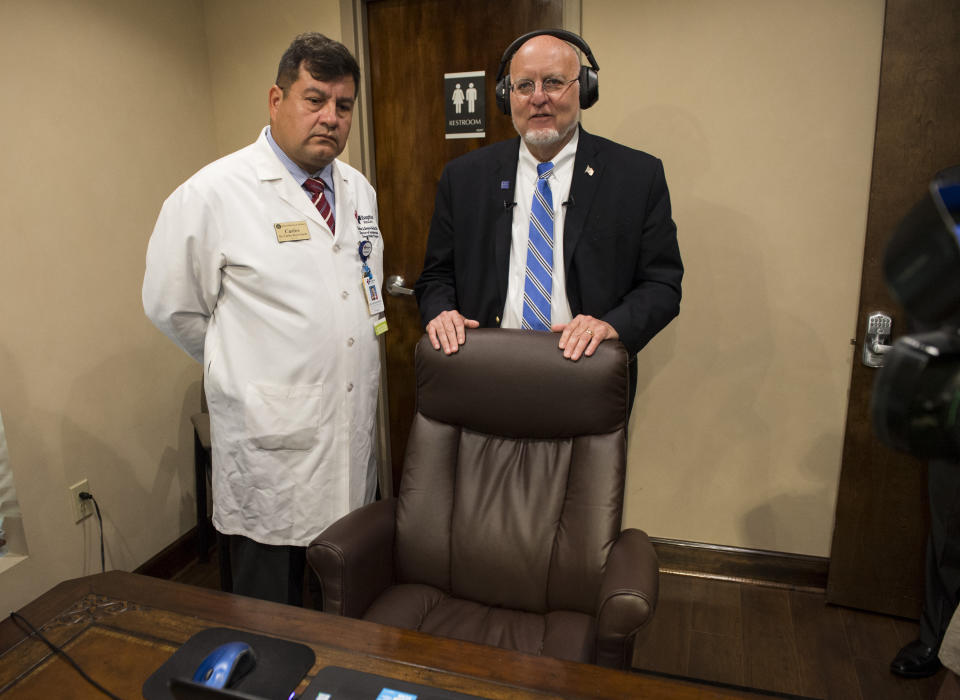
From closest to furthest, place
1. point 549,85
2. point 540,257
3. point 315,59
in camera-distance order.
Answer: point 315,59 < point 549,85 < point 540,257

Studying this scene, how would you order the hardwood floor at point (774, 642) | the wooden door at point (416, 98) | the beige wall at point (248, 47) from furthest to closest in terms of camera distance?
1. the beige wall at point (248, 47)
2. the wooden door at point (416, 98)
3. the hardwood floor at point (774, 642)

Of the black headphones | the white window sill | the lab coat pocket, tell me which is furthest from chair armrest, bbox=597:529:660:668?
the white window sill

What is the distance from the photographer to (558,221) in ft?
5.97

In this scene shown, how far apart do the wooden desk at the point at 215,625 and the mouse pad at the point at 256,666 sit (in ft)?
0.05

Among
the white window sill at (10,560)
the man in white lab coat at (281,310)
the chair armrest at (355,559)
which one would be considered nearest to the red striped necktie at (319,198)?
the man in white lab coat at (281,310)

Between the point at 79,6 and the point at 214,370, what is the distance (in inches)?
51.8

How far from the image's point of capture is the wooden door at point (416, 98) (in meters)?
2.38

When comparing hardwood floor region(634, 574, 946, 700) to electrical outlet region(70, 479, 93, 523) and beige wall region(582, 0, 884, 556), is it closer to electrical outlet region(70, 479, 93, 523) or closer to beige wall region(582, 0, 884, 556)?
beige wall region(582, 0, 884, 556)

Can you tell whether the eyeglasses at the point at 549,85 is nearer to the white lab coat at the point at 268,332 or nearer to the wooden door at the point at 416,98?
the white lab coat at the point at 268,332

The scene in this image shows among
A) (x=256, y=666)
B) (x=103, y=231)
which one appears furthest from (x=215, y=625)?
(x=103, y=231)

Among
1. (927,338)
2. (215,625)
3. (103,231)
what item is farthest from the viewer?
(103,231)

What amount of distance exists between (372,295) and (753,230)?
131 centimetres

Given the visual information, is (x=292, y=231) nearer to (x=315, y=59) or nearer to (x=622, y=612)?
(x=315, y=59)

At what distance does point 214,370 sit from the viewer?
168cm
